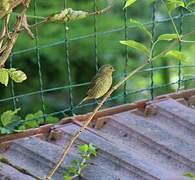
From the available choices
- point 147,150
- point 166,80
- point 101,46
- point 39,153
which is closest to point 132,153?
point 147,150

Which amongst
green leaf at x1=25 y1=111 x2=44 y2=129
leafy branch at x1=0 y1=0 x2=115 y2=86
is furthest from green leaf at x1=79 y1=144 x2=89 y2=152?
leafy branch at x1=0 y1=0 x2=115 y2=86

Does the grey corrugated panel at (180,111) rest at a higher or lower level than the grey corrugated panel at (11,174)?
higher

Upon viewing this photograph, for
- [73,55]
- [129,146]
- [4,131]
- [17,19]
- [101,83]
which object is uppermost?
[17,19]

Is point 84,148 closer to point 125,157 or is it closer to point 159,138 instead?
point 125,157

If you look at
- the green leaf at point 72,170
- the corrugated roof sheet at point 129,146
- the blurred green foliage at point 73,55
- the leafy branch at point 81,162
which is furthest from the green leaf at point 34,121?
the blurred green foliage at point 73,55

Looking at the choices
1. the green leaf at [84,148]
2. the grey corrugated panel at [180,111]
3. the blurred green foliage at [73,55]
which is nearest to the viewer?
the green leaf at [84,148]

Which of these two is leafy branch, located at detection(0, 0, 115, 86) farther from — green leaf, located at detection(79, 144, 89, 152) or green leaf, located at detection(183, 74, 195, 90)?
green leaf, located at detection(183, 74, 195, 90)

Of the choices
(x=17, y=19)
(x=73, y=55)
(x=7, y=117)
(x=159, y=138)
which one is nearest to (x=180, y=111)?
(x=159, y=138)

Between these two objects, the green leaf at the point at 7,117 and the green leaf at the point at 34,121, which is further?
the green leaf at the point at 34,121

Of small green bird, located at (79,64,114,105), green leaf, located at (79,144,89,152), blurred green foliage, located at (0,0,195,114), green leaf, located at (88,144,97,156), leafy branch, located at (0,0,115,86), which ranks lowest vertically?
blurred green foliage, located at (0,0,195,114)

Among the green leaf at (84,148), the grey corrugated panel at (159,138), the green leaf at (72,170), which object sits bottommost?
the grey corrugated panel at (159,138)

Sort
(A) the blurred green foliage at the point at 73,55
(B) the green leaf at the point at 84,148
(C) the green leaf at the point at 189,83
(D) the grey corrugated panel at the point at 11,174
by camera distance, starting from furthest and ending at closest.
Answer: (A) the blurred green foliage at the point at 73,55, (C) the green leaf at the point at 189,83, (B) the green leaf at the point at 84,148, (D) the grey corrugated panel at the point at 11,174

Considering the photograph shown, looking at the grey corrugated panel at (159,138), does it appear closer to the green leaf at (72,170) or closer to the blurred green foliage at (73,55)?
the green leaf at (72,170)

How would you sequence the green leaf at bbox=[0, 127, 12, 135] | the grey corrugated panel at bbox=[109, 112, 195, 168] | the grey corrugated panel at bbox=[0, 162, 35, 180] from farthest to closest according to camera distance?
the green leaf at bbox=[0, 127, 12, 135], the grey corrugated panel at bbox=[109, 112, 195, 168], the grey corrugated panel at bbox=[0, 162, 35, 180]
